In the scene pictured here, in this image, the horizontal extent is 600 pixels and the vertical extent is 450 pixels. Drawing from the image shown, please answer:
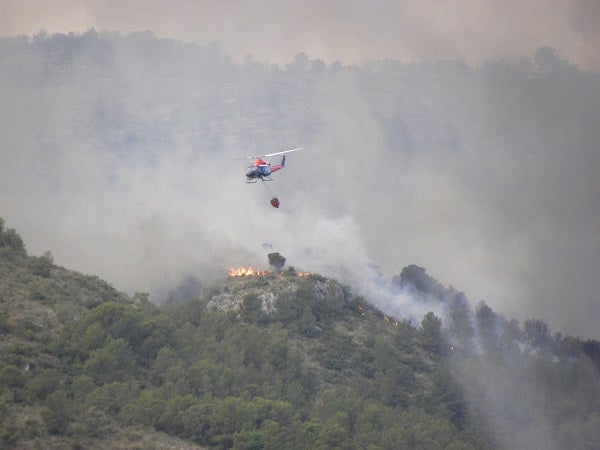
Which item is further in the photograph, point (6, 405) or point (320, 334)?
point (320, 334)

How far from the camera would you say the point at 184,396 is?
5084 inches

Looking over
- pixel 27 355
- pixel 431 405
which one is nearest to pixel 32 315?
pixel 27 355

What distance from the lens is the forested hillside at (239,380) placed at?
115m

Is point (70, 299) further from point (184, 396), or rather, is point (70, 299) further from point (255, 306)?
point (255, 306)

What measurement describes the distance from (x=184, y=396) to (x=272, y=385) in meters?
26.1

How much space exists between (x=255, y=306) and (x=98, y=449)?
8674cm

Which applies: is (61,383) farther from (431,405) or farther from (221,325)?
(431,405)

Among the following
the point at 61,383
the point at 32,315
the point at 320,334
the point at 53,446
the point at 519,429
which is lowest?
the point at 53,446

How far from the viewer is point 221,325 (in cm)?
17038

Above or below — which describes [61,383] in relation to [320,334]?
below

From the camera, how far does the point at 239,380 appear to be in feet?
477

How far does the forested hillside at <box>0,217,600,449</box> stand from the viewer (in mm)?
114750

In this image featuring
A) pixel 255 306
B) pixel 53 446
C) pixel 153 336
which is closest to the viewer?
pixel 53 446

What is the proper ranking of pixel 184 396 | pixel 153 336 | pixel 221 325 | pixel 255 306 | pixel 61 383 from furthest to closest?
pixel 255 306, pixel 221 325, pixel 153 336, pixel 184 396, pixel 61 383
